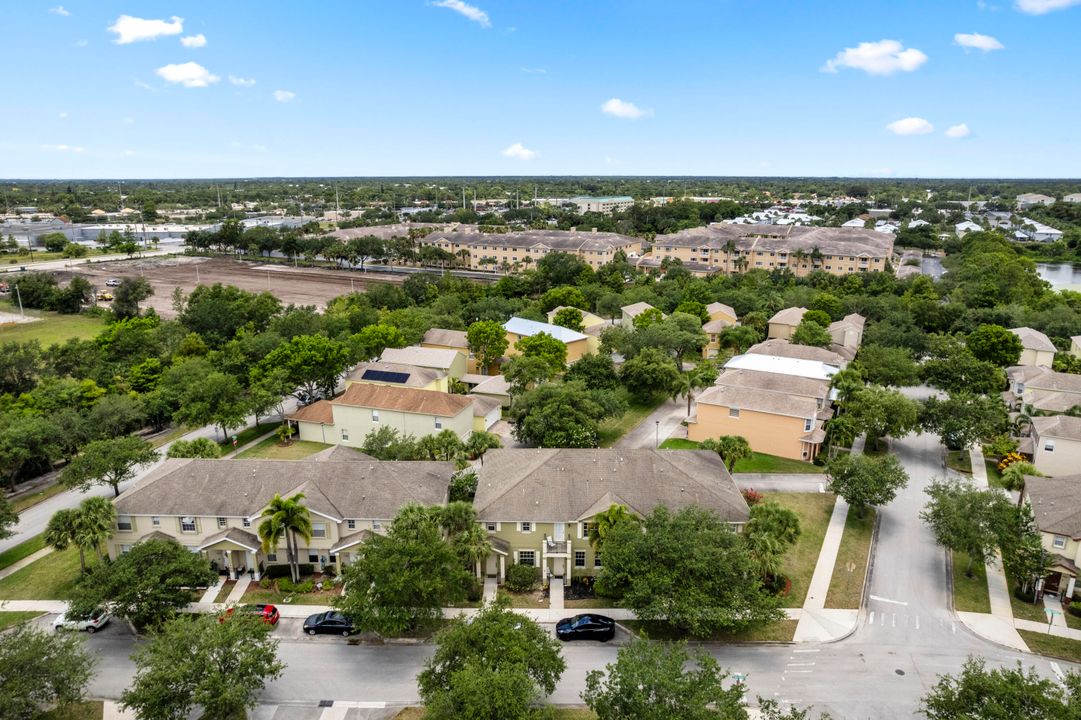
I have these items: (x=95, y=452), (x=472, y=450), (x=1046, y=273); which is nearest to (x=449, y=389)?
(x=472, y=450)

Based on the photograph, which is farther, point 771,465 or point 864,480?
point 771,465

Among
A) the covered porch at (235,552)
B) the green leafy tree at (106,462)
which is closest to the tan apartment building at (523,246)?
the green leafy tree at (106,462)

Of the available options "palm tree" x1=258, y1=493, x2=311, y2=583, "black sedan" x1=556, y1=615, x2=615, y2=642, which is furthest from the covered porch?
"black sedan" x1=556, y1=615, x2=615, y2=642

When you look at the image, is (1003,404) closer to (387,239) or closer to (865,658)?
(865,658)

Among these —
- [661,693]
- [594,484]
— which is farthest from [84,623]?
[661,693]

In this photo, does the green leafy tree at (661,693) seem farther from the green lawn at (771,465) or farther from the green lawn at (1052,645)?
the green lawn at (771,465)

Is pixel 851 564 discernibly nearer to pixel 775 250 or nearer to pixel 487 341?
pixel 487 341
